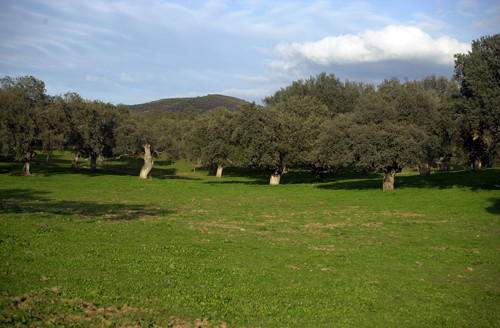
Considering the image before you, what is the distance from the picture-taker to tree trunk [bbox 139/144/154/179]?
62141mm

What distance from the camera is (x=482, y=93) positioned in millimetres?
38844

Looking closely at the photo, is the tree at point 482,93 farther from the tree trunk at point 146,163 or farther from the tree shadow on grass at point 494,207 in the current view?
the tree trunk at point 146,163

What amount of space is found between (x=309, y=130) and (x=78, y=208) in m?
35.2

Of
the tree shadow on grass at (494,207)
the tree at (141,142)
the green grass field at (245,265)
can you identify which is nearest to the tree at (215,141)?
the tree at (141,142)

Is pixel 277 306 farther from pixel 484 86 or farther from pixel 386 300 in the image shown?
pixel 484 86

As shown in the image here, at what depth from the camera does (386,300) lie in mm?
11969

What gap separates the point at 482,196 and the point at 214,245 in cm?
2845

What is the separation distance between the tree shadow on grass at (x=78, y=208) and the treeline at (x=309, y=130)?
73.3ft

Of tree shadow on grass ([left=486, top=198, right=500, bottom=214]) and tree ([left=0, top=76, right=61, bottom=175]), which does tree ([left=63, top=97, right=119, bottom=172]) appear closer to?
tree ([left=0, top=76, right=61, bottom=175])

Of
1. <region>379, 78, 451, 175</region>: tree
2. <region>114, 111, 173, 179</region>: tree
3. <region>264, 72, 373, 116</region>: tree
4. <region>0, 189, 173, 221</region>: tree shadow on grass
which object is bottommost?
<region>0, 189, 173, 221</region>: tree shadow on grass

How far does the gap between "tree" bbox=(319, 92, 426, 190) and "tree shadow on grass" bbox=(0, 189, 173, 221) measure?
22.2 metres

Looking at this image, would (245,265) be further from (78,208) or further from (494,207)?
(494,207)

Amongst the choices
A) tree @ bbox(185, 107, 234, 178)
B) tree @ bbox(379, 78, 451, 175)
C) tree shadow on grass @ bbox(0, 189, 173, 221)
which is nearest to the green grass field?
tree shadow on grass @ bbox(0, 189, 173, 221)

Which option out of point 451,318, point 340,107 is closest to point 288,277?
point 451,318
